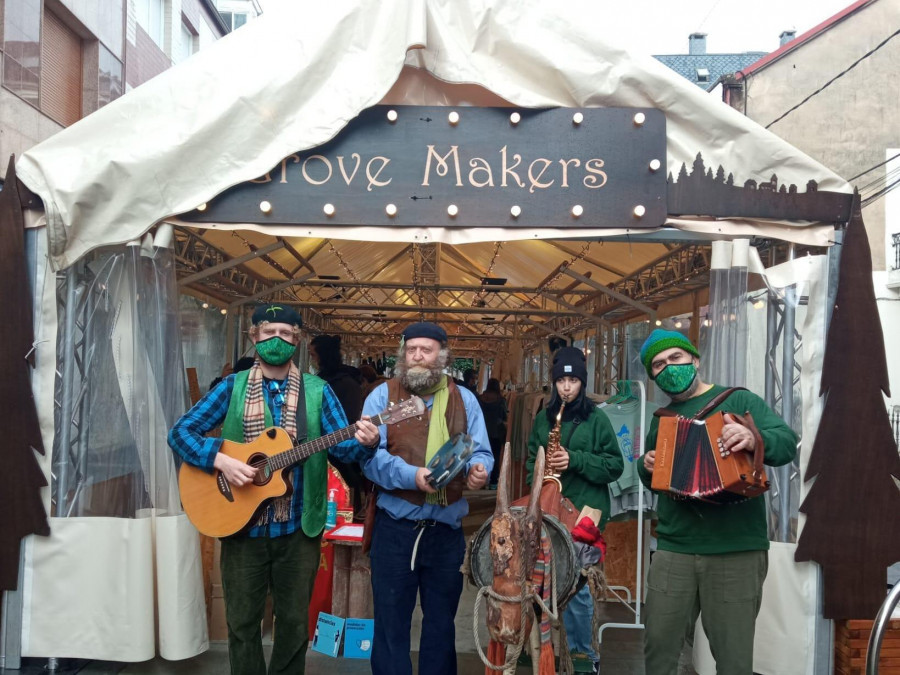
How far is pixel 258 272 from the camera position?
915cm

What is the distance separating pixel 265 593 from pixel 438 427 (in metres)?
1.23

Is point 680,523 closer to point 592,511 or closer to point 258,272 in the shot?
point 592,511

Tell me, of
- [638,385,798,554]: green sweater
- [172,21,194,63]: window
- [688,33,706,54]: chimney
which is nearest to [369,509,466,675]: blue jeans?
[638,385,798,554]: green sweater

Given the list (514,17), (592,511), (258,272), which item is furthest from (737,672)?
(258,272)

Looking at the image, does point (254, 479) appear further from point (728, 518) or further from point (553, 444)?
point (728, 518)

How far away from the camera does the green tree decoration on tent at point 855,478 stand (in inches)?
172

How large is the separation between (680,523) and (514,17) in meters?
2.96

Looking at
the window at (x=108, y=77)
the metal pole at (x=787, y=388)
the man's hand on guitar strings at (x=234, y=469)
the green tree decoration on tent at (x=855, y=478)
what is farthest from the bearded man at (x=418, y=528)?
the window at (x=108, y=77)

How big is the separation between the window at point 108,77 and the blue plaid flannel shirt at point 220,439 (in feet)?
37.7

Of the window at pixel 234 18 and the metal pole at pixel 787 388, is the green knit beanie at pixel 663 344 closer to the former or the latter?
the metal pole at pixel 787 388

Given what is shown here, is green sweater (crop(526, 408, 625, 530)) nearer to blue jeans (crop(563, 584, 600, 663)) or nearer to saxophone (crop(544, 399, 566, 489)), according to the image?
saxophone (crop(544, 399, 566, 489))

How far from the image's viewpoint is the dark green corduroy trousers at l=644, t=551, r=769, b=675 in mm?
3539

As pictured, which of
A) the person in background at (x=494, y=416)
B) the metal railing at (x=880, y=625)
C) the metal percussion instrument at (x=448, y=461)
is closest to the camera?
the metal railing at (x=880, y=625)

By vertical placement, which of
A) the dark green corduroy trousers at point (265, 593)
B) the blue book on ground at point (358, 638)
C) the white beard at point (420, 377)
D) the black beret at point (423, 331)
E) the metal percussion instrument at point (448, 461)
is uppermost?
the black beret at point (423, 331)
